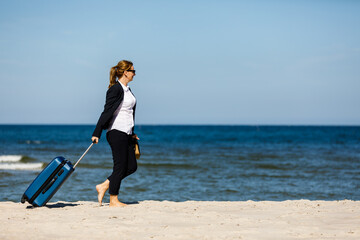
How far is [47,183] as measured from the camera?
5297mm

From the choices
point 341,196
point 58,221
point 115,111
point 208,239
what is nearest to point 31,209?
point 58,221

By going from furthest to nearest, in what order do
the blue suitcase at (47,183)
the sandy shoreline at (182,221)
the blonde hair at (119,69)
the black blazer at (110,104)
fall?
the blonde hair at (119,69)
the black blazer at (110,104)
the blue suitcase at (47,183)
the sandy shoreline at (182,221)

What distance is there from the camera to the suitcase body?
17.3 ft

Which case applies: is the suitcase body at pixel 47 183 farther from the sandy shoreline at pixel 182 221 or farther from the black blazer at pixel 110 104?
the black blazer at pixel 110 104

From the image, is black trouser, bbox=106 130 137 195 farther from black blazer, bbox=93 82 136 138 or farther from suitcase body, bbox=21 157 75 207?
suitcase body, bbox=21 157 75 207

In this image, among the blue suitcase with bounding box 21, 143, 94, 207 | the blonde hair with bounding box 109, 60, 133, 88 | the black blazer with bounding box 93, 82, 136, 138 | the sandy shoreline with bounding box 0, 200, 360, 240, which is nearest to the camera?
the sandy shoreline with bounding box 0, 200, 360, 240

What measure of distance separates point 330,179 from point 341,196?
9.97ft

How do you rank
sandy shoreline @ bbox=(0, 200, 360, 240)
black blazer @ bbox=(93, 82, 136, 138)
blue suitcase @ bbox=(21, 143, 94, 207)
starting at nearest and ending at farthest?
1. sandy shoreline @ bbox=(0, 200, 360, 240)
2. blue suitcase @ bbox=(21, 143, 94, 207)
3. black blazer @ bbox=(93, 82, 136, 138)

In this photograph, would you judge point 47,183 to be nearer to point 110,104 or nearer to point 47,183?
point 47,183

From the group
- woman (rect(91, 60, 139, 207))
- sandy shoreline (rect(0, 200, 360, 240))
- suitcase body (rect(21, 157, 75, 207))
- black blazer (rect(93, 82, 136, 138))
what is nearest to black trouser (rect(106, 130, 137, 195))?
woman (rect(91, 60, 139, 207))

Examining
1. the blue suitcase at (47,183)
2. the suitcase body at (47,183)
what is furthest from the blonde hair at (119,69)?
the suitcase body at (47,183)

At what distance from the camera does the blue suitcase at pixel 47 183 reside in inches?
208

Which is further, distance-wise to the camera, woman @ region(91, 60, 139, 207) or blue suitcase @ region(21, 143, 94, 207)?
woman @ region(91, 60, 139, 207)

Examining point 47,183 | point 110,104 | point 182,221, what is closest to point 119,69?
point 110,104
